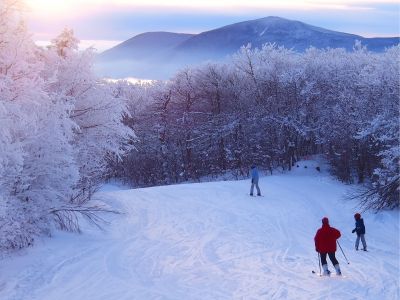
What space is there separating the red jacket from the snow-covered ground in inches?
28.6

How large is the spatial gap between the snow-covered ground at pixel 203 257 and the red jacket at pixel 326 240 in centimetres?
73

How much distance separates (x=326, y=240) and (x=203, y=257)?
11.9ft

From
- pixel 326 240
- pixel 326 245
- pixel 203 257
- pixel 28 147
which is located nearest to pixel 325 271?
pixel 326 245

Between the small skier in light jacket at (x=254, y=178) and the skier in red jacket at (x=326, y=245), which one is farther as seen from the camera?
the small skier in light jacket at (x=254, y=178)

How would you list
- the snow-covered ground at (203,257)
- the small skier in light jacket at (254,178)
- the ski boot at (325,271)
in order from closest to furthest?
the snow-covered ground at (203,257), the ski boot at (325,271), the small skier in light jacket at (254,178)

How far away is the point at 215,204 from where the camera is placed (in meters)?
23.8

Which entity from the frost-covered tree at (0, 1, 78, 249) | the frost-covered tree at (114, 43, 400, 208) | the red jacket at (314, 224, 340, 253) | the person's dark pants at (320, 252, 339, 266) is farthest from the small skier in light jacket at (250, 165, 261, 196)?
the person's dark pants at (320, 252, 339, 266)

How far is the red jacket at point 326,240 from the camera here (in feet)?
42.3

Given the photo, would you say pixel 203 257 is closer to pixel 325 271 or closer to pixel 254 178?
pixel 325 271

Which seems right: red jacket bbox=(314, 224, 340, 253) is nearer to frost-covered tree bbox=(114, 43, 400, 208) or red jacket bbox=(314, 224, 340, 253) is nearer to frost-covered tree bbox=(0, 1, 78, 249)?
frost-covered tree bbox=(0, 1, 78, 249)

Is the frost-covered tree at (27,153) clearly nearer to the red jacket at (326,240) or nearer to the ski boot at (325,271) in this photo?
the red jacket at (326,240)

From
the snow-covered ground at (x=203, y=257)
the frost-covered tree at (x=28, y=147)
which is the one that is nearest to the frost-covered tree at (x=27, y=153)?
the frost-covered tree at (x=28, y=147)

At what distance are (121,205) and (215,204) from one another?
15.6ft

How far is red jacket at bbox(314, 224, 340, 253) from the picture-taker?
42.3 ft
